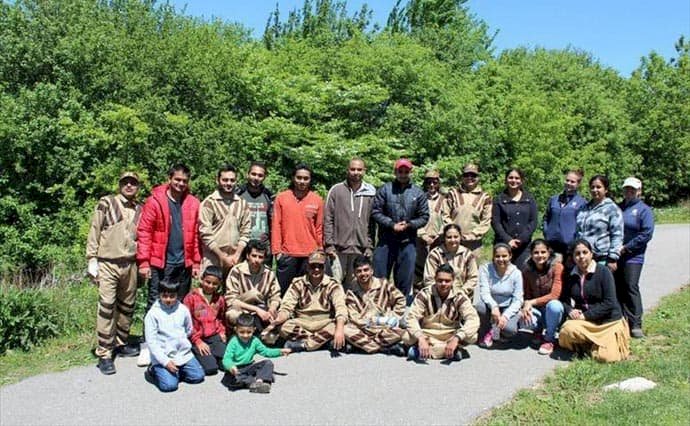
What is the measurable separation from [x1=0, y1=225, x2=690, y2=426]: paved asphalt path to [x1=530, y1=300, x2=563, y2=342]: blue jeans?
0.91 ft

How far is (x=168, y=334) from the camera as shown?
571cm

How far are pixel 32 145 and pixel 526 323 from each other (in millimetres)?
11296

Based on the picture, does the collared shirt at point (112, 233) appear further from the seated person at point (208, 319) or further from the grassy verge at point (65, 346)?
the grassy verge at point (65, 346)

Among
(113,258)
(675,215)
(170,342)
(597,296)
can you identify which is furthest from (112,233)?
(675,215)

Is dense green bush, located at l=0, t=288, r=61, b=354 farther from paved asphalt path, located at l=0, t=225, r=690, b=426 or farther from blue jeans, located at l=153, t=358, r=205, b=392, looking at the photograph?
blue jeans, located at l=153, t=358, r=205, b=392

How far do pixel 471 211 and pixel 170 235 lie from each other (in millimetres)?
3466

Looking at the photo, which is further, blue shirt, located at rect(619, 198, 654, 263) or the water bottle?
blue shirt, located at rect(619, 198, 654, 263)

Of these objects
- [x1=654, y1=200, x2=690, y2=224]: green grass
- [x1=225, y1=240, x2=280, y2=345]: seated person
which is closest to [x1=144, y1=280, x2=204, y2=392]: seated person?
[x1=225, y1=240, x2=280, y2=345]: seated person

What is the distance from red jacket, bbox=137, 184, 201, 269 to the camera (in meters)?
6.21

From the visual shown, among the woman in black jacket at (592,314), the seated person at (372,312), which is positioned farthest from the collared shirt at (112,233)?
the woman in black jacket at (592,314)

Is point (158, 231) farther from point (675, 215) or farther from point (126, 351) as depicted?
point (675, 215)

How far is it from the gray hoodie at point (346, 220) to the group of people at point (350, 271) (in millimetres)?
12

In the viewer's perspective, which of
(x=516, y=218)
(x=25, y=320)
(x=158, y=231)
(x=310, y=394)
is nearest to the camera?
(x=310, y=394)

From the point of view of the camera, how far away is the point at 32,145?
13.6 m
